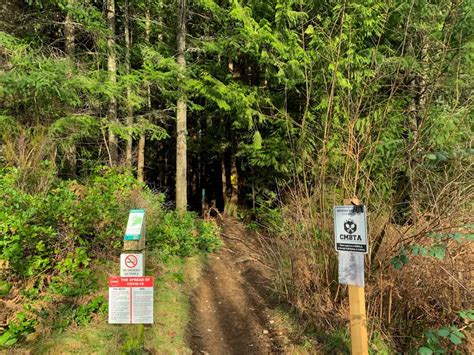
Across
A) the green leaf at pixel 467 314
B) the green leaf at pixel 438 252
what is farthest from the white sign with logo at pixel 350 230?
the green leaf at pixel 467 314

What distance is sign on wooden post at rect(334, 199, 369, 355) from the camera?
3607 mm

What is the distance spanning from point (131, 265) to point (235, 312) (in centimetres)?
325

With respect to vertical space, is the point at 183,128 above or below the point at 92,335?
above

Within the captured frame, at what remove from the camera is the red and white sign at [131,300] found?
11.9ft

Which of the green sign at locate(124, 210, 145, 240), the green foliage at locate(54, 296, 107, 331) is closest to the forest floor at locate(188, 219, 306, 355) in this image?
the green foliage at locate(54, 296, 107, 331)

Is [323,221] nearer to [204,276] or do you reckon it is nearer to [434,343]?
[434,343]

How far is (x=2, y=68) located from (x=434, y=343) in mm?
9140

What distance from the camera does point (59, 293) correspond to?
520cm

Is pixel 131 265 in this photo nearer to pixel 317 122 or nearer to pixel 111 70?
pixel 317 122

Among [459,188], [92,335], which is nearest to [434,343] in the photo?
[459,188]

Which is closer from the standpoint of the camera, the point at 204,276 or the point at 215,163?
the point at 204,276

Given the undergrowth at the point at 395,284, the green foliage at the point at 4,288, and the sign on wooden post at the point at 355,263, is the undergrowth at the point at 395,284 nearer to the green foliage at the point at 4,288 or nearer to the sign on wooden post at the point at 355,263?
the sign on wooden post at the point at 355,263

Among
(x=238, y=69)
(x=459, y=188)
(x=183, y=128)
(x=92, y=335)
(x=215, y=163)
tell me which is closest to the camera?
(x=459, y=188)

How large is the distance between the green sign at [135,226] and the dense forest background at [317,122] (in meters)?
2.24
